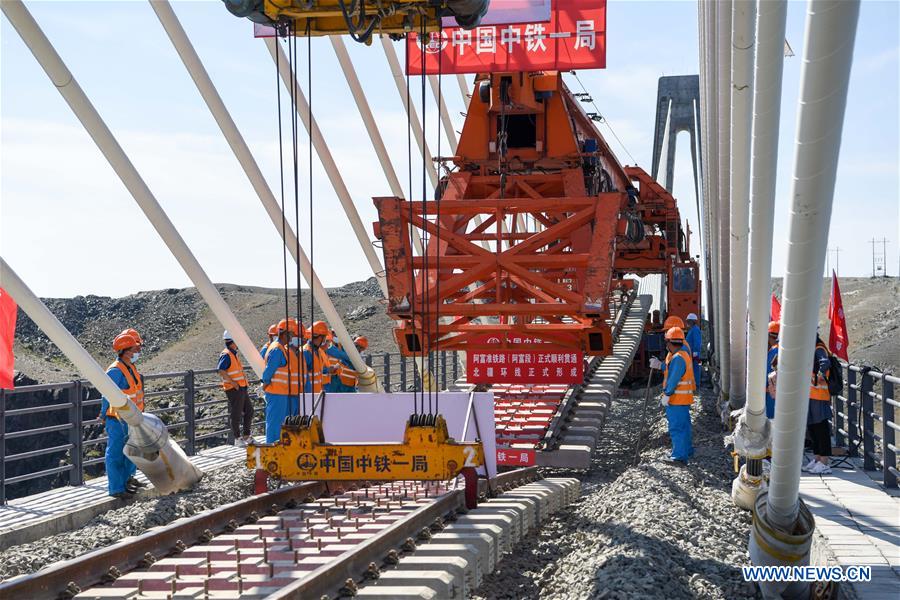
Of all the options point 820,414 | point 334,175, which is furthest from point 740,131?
point 334,175

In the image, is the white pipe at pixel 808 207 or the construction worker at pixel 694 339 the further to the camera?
the construction worker at pixel 694 339

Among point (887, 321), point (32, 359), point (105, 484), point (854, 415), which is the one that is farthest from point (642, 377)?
point (887, 321)

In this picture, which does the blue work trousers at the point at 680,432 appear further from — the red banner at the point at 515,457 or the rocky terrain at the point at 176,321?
the rocky terrain at the point at 176,321

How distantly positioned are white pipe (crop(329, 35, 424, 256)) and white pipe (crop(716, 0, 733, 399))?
4903 millimetres

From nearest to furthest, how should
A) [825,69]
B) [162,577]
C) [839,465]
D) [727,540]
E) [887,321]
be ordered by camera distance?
[825,69] < [162,577] < [727,540] < [839,465] < [887,321]

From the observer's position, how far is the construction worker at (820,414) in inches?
453

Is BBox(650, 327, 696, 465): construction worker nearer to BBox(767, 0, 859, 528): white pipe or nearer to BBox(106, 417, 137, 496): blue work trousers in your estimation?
BBox(767, 0, 859, 528): white pipe

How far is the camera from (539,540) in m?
9.21

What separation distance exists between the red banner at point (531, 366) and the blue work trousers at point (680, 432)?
1.24 meters

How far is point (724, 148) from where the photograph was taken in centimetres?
1212

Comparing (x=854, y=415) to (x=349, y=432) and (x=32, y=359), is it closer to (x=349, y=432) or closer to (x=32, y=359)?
(x=349, y=432)

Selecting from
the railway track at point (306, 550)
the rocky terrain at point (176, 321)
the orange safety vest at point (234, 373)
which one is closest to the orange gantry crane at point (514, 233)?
the railway track at point (306, 550)

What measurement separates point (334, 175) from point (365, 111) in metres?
2.11

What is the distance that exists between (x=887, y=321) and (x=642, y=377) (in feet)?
129
